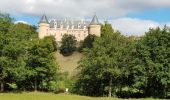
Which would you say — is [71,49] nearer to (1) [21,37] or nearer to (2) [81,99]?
(1) [21,37]

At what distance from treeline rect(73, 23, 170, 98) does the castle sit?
3899 inches

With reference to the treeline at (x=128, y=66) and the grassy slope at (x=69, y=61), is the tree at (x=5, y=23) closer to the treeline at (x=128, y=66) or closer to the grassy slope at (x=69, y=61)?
the treeline at (x=128, y=66)

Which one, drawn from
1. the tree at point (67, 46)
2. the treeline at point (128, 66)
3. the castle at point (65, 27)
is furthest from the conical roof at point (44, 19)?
the treeline at point (128, 66)

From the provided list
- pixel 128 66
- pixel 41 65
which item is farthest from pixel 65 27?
pixel 128 66

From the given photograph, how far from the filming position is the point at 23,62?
6931cm

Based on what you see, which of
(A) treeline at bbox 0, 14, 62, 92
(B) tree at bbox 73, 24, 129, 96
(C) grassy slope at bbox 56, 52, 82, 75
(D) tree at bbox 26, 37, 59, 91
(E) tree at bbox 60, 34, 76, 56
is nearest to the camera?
(A) treeline at bbox 0, 14, 62, 92

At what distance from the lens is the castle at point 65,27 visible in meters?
180

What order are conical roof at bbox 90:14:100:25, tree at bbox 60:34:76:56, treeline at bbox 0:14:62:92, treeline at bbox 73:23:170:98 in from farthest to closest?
1. conical roof at bbox 90:14:100:25
2. tree at bbox 60:34:76:56
3. treeline at bbox 73:23:170:98
4. treeline at bbox 0:14:62:92

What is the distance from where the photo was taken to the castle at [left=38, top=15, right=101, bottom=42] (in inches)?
7082

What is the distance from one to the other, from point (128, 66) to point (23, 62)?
17396mm

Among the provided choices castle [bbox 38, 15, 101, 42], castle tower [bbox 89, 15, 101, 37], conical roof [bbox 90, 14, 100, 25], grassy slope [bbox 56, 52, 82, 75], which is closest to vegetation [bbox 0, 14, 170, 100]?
grassy slope [bbox 56, 52, 82, 75]

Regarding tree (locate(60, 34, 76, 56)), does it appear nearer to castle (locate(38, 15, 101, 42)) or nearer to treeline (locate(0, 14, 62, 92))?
castle (locate(38, 15, 101, 42))

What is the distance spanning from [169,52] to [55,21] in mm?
127813

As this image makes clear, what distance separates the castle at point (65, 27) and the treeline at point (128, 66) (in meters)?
99.0
